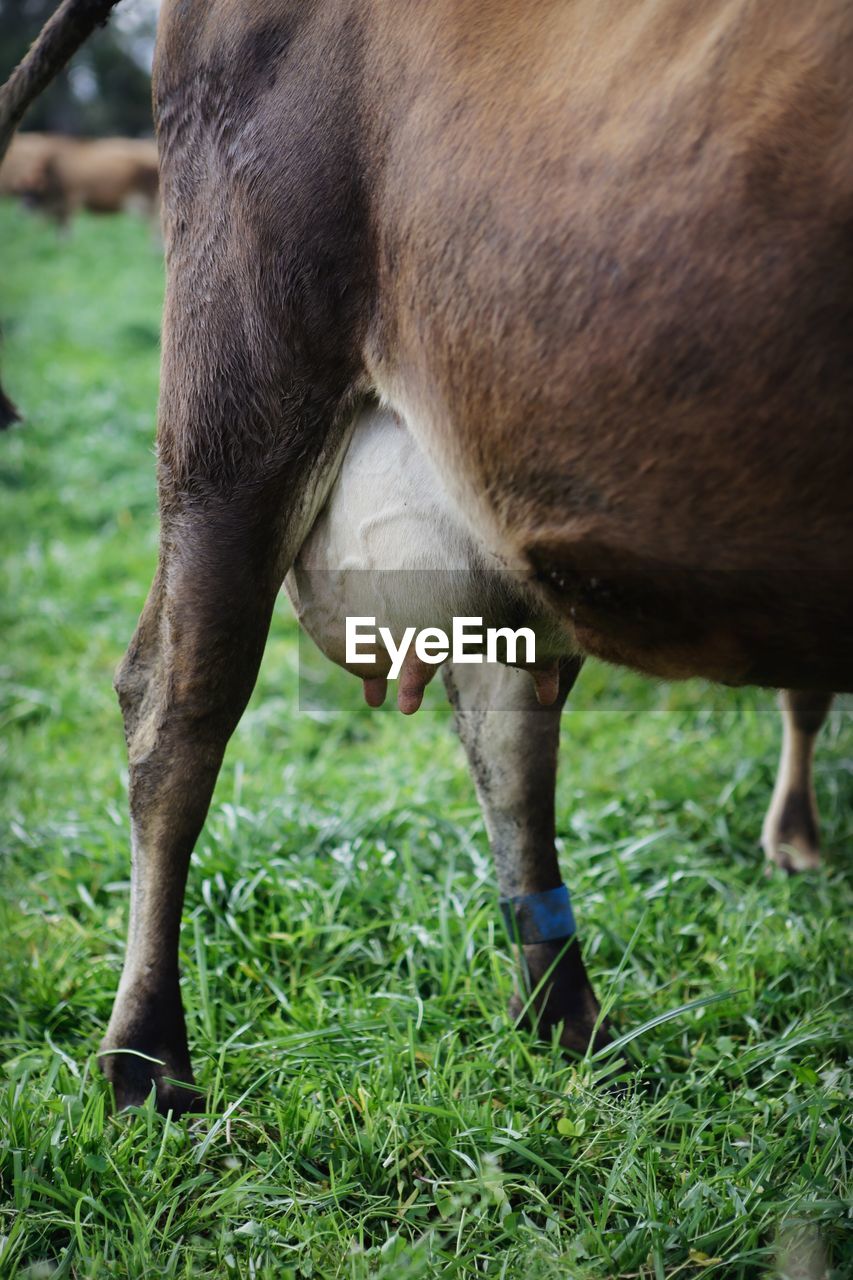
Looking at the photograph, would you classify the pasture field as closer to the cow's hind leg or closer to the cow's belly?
the cow's hind leg

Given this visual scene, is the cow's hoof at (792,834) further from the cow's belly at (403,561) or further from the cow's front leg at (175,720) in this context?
the cow's front leg at (175,720)

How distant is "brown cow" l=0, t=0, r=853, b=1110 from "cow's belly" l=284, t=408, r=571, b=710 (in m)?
0.05

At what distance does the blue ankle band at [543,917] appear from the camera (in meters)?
2.45

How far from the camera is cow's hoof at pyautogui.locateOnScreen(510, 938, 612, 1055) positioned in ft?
7.90

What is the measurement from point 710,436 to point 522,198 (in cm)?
44

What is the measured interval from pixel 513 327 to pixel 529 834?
1210mm

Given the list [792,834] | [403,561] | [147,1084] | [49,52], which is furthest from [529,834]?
[49,52]

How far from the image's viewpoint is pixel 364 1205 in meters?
1.95

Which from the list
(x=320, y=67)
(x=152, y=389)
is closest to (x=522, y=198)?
(x=320, y=67)

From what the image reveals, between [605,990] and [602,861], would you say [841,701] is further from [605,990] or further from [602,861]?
[605,990]

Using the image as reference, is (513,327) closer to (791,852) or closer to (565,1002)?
(565,1002)

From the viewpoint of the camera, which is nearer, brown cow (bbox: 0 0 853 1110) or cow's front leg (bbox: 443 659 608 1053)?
brown cow (bbox: 0 0 853 1110)

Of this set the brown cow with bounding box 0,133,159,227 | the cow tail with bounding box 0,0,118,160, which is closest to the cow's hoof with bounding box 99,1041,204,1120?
the cow tail with bounding box 0,0,118,160

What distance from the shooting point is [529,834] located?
97.5 inches
